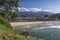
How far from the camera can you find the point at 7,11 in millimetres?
12188

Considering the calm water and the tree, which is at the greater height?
the tree

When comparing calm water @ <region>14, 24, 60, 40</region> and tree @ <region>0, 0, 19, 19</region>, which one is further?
calm water @ <region>14, 24, 60, 40</region>

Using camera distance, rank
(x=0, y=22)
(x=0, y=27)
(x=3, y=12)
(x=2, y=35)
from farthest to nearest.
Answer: (x=3, y=12) < (x=0, y=22) < (x=0, y=27) < (x=2, y=35)

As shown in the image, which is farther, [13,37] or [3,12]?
[3,12]

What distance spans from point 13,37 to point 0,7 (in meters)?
4.39

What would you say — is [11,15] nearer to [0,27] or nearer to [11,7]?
[11,7]

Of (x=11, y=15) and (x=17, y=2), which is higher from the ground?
(x=17, y=2)

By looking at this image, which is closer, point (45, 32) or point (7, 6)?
point (7, 6)

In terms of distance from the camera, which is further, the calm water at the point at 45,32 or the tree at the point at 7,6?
the calm water at the point at 45,32

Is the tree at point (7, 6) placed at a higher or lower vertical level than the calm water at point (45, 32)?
higher

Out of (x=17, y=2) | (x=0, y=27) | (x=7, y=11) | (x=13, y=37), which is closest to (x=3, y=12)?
(x=7, y=11)

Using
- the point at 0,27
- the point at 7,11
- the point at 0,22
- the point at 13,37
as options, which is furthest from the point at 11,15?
the point at 13,37

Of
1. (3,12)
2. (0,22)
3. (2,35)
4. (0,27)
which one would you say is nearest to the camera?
(2,35)

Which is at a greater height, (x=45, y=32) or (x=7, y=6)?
(x=7, y=6)
